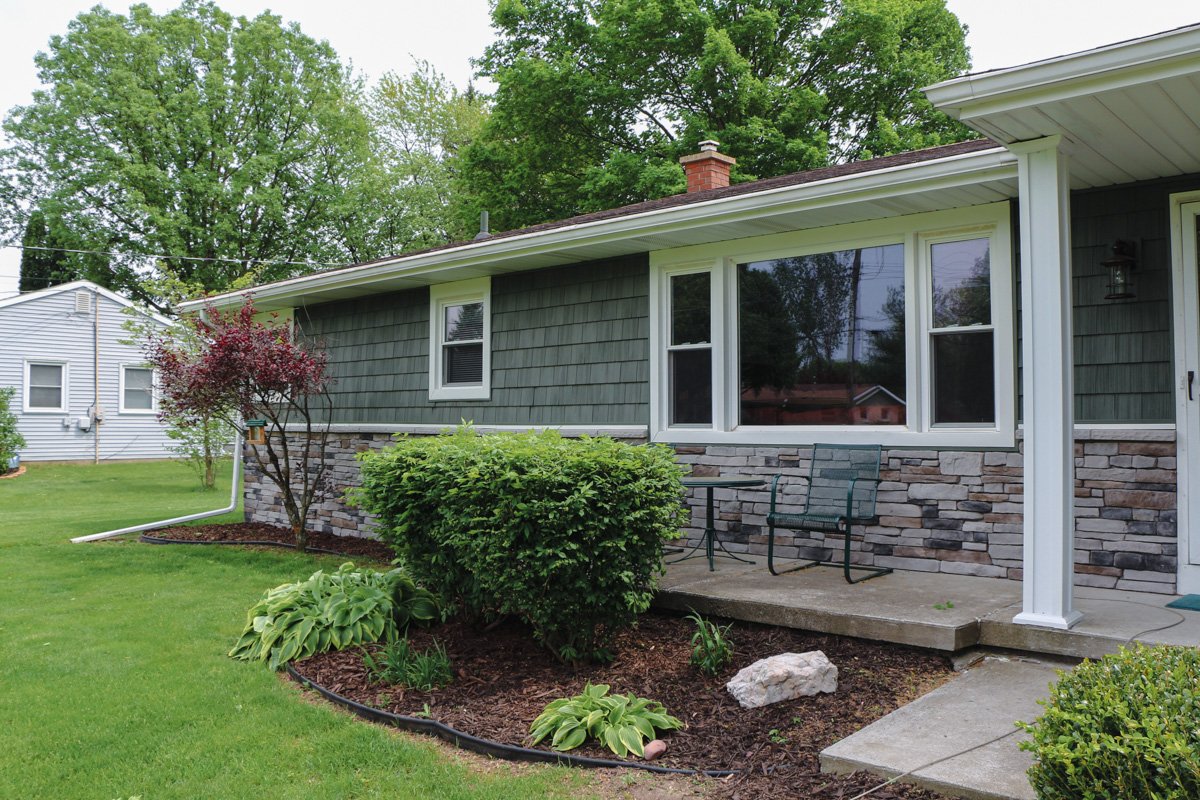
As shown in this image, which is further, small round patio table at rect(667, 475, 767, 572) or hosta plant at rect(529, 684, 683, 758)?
small round patio table at rect(667, 475, 767, 572)

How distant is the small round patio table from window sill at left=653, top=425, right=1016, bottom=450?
0.95 feet

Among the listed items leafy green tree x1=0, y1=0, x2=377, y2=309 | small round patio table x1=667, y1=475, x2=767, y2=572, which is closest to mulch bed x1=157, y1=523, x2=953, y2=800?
small round patio table x1=667, y1=475, x2=767, y2=572

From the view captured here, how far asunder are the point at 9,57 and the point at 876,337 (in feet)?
95.4

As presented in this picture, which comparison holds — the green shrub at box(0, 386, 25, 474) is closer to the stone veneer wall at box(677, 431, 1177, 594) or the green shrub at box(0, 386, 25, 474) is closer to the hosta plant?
the stone veneer wall at box(677, 431, 1177, 594)

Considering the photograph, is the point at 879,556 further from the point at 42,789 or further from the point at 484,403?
the point at 42,789

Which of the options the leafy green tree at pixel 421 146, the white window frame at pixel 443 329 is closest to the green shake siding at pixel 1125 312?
the white window frame at pixel 443 329

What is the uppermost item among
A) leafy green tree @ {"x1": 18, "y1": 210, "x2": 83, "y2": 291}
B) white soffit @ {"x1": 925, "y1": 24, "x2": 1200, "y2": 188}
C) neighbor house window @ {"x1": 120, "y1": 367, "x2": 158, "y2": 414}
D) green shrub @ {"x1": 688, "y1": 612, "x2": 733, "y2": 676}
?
leafy green tree @ {"x1": 18, "y1": 210, "x2": 83, "y2": 291}

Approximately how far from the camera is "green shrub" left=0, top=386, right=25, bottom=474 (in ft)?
58.4

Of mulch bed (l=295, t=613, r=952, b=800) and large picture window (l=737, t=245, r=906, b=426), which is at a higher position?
large picture window (l=737, t=245, r=906, b=426)

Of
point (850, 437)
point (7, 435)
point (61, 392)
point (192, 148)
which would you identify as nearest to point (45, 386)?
point (61, 392)

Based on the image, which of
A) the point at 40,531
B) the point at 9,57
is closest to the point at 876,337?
the point at 40,531

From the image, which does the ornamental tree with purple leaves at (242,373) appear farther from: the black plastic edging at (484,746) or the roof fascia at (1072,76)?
the roof fascia at (1072,76)

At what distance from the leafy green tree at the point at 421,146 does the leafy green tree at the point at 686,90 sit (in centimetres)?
583

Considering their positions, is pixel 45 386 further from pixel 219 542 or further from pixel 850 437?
pixel 850 437
